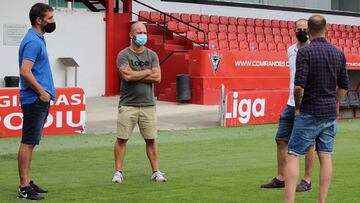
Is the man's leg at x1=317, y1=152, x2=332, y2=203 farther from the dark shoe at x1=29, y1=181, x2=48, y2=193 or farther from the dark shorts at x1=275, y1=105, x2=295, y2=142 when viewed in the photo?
the dark shoe at x1=29, y1=181, x2=48, y2=193

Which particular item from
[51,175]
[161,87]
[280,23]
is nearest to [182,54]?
[161,87]

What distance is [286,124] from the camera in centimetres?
879

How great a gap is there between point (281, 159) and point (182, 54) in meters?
15.2

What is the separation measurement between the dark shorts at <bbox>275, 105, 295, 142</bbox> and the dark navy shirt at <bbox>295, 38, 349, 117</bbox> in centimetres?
123

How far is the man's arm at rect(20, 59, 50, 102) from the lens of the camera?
800 cm

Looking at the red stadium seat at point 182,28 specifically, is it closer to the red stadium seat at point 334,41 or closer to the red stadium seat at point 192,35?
the red stadium seat at point 192,35

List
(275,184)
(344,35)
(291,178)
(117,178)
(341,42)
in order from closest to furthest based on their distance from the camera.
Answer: (291,178), (275,184), (117,178), (341,42), (344,35)

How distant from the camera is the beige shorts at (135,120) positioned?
936 cm

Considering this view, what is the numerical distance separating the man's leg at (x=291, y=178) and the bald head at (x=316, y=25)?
1210 mm

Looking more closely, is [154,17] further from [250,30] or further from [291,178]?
[291,178]

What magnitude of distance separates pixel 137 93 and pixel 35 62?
1.57 m

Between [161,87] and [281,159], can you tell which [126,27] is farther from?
[281,159]

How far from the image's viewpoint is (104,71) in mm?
24891

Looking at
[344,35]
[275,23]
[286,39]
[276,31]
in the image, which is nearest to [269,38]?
[286,39]
